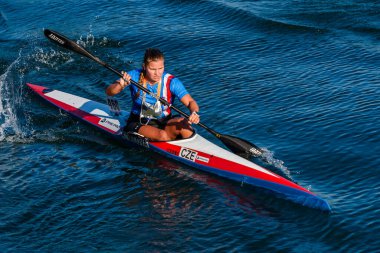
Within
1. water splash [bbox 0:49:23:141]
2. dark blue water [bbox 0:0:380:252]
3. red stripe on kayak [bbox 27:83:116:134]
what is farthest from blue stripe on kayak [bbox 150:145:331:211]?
water splash [bbox 0:49:23:141]

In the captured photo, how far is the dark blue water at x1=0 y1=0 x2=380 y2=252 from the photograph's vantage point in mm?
8836

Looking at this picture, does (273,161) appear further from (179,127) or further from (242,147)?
(179,127)

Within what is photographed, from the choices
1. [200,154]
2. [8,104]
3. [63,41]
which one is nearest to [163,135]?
[200,154]

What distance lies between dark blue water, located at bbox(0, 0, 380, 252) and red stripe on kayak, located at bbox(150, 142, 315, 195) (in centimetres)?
22

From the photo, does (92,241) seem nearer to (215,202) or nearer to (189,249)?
(189,249)

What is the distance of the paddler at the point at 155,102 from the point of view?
34.6ft

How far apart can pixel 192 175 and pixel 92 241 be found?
2.50 m

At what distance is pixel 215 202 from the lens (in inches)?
380

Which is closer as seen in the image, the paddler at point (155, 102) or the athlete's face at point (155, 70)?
the athlete's face at point (155, 70)

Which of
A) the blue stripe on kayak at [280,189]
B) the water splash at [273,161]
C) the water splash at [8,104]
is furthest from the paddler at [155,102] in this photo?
the water splash at [8,104]

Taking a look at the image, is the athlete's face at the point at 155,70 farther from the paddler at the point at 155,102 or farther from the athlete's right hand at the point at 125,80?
the athlete's right hand at the point at 125,80

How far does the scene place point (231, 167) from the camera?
10383mm

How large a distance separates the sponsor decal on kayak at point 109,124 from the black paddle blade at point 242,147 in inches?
87.1

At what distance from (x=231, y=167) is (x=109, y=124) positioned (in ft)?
9.43
